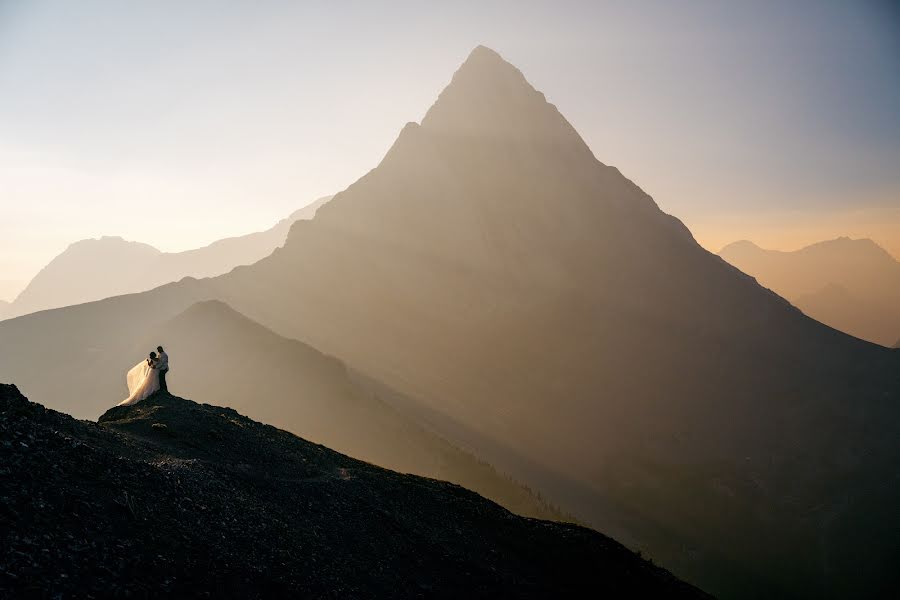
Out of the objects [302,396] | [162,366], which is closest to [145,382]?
[162,366]

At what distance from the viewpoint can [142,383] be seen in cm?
2942

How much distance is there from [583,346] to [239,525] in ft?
462

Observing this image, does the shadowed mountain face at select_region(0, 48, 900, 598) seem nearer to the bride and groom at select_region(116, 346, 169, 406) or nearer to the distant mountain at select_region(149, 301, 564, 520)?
the distant mountain at select_region(149, 301, 564, 520)

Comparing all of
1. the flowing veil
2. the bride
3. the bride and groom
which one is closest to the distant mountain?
the flowing veil

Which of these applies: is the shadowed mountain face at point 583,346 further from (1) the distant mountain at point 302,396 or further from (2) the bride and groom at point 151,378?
(2) the bride and groom at point 151,378

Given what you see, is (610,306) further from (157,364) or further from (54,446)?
(54,446)

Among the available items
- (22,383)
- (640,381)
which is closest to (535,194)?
(640,381)

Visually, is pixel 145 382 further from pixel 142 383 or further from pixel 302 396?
pixel 302 396

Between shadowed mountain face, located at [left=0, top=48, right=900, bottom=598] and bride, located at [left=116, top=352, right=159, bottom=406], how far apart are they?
69.3 m

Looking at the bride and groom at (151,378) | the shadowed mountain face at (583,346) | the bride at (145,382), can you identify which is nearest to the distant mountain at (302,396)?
the shadowed mountain face at (583,346)

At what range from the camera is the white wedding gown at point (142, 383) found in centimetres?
2847

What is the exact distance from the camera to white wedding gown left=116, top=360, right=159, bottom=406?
28.5 metres

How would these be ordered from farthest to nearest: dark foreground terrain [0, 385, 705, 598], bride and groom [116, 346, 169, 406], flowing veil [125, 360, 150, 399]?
flowing veil [125, 360, 150, 399] → bride and groom [116, 346, 169, 406] → dark foreground terrain [0, 385, 705, 598]

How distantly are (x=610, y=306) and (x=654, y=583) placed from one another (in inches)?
5500
